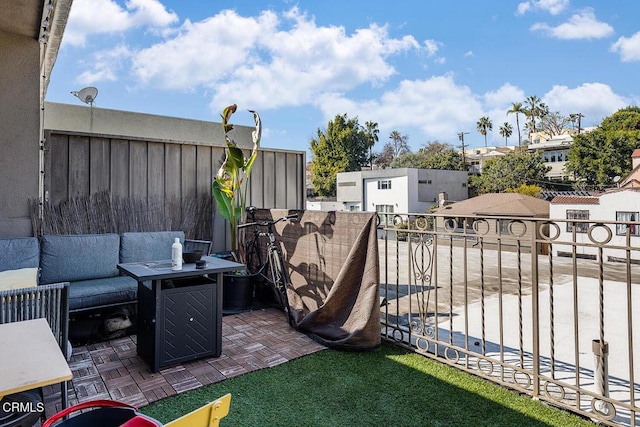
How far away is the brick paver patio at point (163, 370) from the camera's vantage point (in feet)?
8.68

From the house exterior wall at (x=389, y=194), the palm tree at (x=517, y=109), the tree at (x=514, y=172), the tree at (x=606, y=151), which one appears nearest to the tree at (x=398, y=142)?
the tree at (x=514, y=172)

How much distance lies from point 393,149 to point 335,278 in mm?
45872

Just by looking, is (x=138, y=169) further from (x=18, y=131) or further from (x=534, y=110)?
(x=534, y=110)

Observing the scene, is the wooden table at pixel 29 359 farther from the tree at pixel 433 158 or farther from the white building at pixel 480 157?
the white building at pixel 480 157

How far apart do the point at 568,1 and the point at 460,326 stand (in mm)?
41731

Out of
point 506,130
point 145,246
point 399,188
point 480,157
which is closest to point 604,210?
point 399,188

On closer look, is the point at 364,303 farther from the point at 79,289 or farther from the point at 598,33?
the point at 598,33

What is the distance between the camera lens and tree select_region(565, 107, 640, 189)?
2880 centimetres

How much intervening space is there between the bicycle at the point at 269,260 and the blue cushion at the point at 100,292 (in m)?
1.52

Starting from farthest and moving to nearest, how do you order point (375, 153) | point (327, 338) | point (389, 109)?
1. point (389, 109)
2. point (375, 153)
3. point (327, 338)

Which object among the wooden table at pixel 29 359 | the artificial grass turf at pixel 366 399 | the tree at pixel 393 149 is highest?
the tree at pixel 393 149

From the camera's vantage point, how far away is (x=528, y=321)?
18.7 feet

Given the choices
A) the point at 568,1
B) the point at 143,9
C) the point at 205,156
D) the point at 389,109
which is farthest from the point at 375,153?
the point at 205,156

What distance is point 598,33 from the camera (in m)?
40.1
